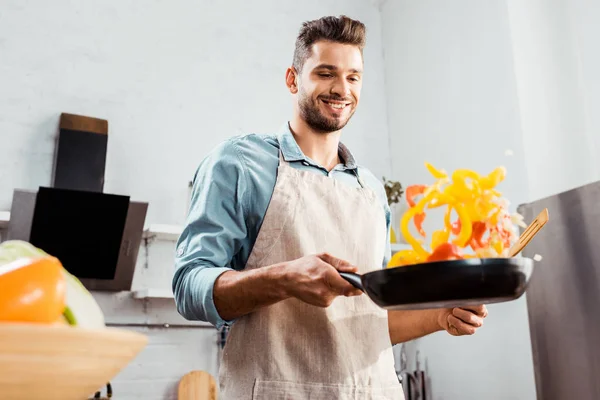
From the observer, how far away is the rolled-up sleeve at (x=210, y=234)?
3.38ft

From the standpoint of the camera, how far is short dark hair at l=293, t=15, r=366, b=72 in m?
1.37

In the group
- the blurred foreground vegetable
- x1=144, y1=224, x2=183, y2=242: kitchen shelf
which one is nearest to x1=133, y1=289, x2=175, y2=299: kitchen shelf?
x1=144, y1=224, x2=183, y2=242: kitchen shelf

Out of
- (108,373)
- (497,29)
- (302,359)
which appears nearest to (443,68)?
(497,29)

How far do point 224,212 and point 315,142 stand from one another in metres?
0.34

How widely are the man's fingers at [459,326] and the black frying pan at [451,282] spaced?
442 millimetres

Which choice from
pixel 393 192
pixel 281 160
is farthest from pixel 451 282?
pixel 393 192

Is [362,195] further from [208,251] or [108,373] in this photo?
[108,373]

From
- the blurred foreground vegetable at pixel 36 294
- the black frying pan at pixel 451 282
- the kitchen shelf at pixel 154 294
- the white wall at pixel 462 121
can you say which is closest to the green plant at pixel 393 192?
the white wall at pixel 462 121

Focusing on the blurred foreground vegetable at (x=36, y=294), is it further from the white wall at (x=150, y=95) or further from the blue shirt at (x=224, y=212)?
the white wall at (x=150, y=95)

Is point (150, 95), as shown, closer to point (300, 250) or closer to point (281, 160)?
point (281, 160)

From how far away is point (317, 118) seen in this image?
1.34 meters

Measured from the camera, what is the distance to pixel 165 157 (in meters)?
2.95

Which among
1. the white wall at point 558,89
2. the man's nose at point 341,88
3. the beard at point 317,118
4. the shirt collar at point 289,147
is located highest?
the white wall at point 558,89

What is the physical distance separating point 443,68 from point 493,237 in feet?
8.22
